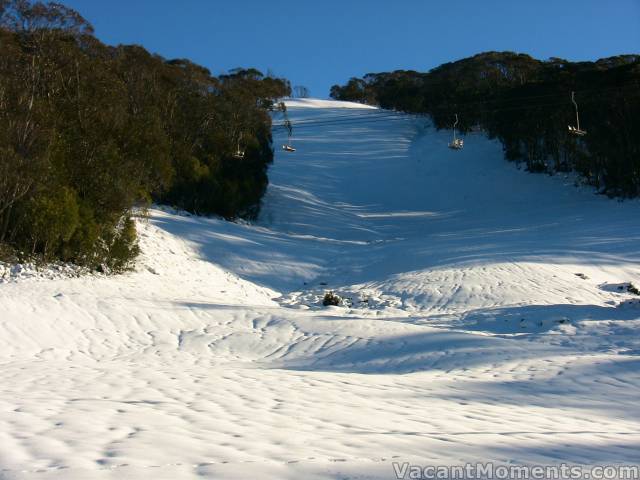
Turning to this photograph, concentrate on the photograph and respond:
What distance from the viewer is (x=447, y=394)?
8.03m

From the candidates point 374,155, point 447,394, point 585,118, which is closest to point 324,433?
point 447,394

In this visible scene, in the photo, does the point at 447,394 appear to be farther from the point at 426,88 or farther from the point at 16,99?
the point at 426,88

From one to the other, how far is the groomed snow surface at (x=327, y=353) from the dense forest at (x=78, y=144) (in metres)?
1.64

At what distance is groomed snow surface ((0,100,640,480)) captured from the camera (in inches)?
180

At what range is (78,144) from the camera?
17359 millimetres

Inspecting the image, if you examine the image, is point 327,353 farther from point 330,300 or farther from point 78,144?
point 78,144

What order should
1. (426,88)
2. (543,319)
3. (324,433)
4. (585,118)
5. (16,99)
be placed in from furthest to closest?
(426,88), (585,118), (16,99), (543,319), (324,433)

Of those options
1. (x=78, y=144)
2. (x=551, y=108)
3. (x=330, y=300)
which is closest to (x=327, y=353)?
(x=330, y=300)

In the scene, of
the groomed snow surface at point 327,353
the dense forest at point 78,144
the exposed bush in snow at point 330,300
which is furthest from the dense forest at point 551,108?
the exposed bush in snow at point 330,300

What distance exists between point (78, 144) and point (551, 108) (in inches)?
1197

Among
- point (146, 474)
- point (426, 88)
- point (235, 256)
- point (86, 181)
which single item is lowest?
point (235, 256)

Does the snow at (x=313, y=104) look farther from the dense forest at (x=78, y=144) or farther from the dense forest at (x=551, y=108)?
the dense forest at (x=78, y=144)

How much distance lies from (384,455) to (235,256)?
19.0 m

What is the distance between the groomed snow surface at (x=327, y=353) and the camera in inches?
180
